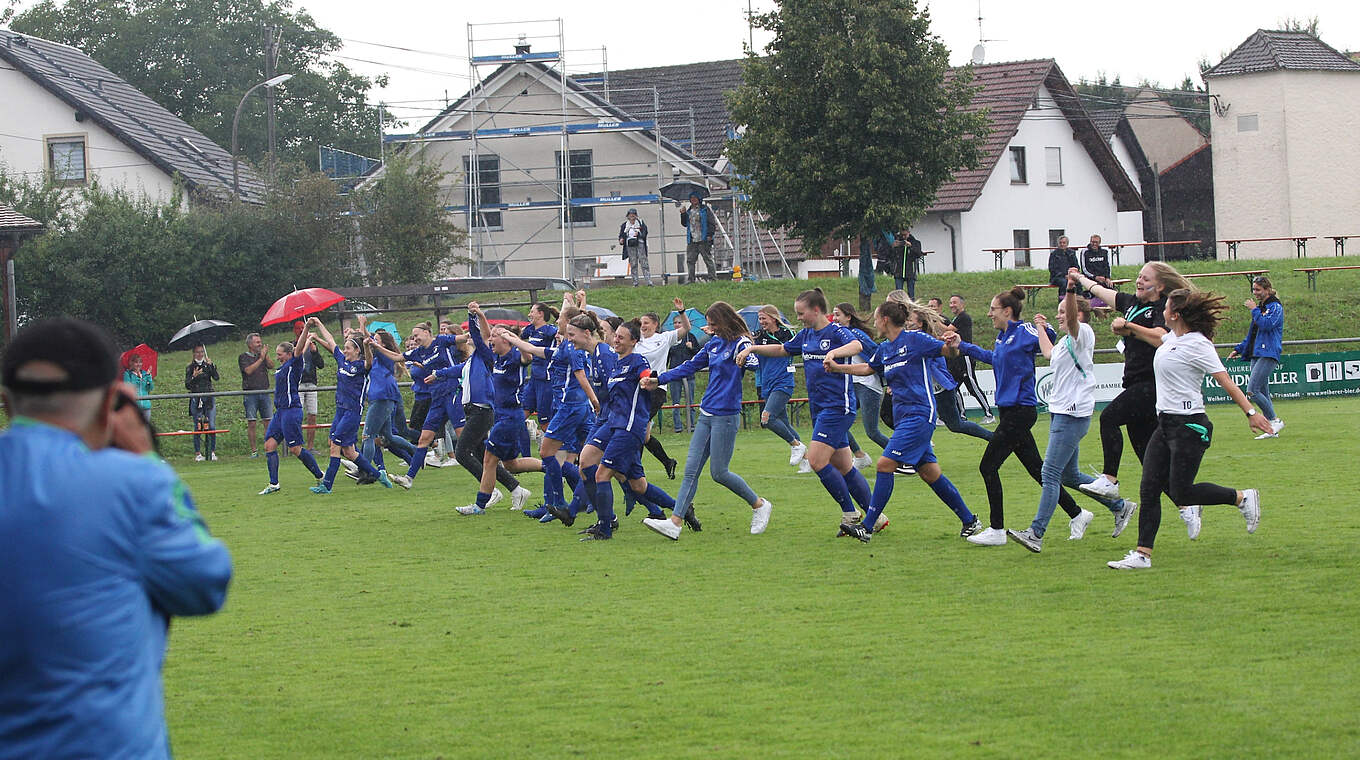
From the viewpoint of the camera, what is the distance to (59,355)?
303 centimetres

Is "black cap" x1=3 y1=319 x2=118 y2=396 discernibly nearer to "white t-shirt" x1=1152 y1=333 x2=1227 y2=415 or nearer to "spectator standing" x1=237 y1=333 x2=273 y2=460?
"white t-shirt" x1=1152 y1=333 x2=1227 y2=415

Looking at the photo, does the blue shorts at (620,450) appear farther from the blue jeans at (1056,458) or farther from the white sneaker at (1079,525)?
the white sneaker at (1079,525)

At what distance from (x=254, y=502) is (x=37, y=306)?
19918 mm

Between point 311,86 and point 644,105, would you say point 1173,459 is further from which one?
point 311,86

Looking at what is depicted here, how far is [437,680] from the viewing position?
707 cm

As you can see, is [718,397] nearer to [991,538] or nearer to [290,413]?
[991,538]

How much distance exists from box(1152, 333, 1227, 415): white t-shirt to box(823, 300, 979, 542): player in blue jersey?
209cm

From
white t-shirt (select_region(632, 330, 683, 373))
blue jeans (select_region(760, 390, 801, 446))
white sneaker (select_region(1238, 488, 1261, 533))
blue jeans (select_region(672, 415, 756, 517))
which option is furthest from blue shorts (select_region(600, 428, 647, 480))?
blue jeans (select_region(760, 390, 801, 446))

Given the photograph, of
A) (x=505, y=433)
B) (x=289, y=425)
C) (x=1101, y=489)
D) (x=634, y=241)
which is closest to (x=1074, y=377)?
(x=1101, y=489)

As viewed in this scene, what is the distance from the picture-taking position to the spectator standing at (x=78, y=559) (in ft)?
9.68

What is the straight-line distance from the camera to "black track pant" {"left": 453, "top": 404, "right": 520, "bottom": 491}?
1452 centimetres

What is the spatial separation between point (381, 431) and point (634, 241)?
61.2 feet

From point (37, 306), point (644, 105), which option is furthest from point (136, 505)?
point (644, 105)

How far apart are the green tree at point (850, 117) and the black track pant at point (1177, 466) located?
69.5 ft
